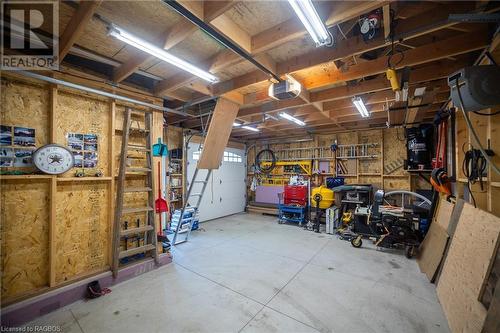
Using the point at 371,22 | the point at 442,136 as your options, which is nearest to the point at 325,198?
the point at 442,136

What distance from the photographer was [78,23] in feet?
5.91

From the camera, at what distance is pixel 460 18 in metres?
1.62

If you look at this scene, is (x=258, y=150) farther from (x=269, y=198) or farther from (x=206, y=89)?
(x=206, y=89)

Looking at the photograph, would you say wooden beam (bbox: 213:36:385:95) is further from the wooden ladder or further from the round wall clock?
the round wall clock

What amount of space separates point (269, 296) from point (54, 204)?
9.35 ft

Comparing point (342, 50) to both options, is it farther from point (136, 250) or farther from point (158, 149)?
point (136, 250)

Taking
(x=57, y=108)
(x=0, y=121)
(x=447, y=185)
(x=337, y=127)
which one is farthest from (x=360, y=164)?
(x=0, y=121)

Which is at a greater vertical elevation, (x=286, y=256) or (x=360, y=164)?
(x=360, y=164)

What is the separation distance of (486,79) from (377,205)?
132 inches

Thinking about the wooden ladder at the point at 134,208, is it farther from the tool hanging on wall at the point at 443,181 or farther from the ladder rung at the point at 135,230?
the tool hanging on wall at the point at 443,181

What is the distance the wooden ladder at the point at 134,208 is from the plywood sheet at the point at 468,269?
3.68 meters

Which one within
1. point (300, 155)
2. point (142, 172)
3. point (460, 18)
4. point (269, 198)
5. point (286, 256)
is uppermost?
point (460, 18)

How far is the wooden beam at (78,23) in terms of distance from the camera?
5.44 ft

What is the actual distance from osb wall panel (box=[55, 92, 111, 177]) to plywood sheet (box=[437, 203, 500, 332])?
4.36 meters
